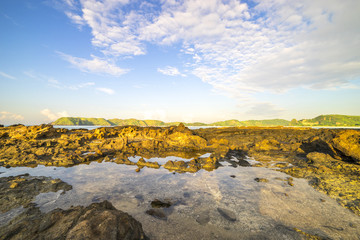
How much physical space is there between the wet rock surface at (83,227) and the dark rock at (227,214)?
240 centimetres

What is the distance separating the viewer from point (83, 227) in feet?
8.44

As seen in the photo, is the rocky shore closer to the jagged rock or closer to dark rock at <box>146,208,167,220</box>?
the jagged rock

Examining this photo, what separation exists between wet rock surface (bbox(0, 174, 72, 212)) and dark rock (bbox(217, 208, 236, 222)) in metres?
5.93

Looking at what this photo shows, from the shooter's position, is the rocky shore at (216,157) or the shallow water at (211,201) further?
the rocky shore at (216,157)

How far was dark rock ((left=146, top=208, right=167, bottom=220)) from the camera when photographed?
414 centimetres

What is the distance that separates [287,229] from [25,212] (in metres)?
7.06

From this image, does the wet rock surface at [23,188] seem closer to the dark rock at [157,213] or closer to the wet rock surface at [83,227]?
the wet rock surface at [83,227]

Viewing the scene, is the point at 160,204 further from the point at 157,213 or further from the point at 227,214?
the point at 227,214

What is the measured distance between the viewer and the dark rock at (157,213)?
163 inches

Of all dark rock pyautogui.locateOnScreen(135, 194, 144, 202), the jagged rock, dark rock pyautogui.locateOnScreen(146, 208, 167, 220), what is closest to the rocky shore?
the jagged rock

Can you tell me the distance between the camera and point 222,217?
4141 millimetres

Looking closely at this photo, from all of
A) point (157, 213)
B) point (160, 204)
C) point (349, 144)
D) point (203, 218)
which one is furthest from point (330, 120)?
point (157, 213)

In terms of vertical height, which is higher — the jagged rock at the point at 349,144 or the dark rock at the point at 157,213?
the jagged rock at the point at 349,144

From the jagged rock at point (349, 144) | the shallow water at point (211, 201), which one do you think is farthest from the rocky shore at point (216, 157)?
the shallow water at point (211, 201)
